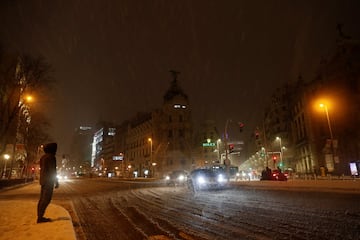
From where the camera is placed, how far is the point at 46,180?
7.45 metres

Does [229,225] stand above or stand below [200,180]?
below

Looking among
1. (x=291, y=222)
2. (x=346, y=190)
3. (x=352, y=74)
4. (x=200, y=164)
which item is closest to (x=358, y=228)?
(x=291, y=222)

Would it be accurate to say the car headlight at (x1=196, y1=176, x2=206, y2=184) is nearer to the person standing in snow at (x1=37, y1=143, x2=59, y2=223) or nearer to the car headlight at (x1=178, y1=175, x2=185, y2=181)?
the car headlight at (x1=178, y1=175, x2=185, y2=181)

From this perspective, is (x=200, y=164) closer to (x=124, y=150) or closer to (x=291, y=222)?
(x=124, y=150)

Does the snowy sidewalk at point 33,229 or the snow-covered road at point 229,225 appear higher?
the snowy sidewalk at point 33,229

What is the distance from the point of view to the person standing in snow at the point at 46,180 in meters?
7.27

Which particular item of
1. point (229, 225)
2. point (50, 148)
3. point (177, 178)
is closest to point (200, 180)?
point (177, 178)

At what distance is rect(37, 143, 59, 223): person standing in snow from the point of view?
23.9 feet

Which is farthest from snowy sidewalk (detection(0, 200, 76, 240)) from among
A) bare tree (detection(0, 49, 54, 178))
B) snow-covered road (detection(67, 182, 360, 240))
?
bare tree (detection(0, 49, 54, 178))

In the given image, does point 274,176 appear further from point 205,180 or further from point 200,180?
point 200,180

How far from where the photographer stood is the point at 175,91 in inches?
3472

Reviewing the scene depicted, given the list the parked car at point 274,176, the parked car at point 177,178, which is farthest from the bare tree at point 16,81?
the parked car at point 274,176

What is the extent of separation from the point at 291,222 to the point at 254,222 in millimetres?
1039

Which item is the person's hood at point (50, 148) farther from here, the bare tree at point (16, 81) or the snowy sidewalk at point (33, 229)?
the bare tree at point (16, 81)
